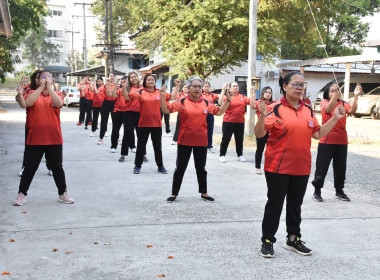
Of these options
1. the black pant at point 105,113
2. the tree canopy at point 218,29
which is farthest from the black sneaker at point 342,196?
Answer: the tree canopy at point 218,29

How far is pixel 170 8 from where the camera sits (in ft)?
77.7

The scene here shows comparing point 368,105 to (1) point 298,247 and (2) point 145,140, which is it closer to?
(2) point 145,140

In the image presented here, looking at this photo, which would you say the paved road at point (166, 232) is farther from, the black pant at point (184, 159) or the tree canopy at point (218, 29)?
the tree canopy at point (218, 29)

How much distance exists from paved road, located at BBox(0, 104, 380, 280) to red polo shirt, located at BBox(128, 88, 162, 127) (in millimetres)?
1013

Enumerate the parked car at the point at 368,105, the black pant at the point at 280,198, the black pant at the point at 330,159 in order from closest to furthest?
1. the black pant at the point at 280,198
2. the black pant at the point at 330,159
3. the parked car at the point at 368,105

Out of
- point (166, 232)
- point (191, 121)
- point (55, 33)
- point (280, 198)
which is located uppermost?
point (55, 33)

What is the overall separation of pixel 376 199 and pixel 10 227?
5.37 m

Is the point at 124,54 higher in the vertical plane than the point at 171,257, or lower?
higher

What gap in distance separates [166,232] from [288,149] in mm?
1739

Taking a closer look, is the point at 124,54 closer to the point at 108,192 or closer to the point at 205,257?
the point at 108,192

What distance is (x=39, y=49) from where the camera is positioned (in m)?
80.1

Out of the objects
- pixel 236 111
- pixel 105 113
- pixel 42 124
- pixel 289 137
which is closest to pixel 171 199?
pixel 42 124

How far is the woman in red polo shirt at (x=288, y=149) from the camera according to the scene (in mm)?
4520

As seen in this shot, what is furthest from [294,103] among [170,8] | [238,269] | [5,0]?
[170,8]
